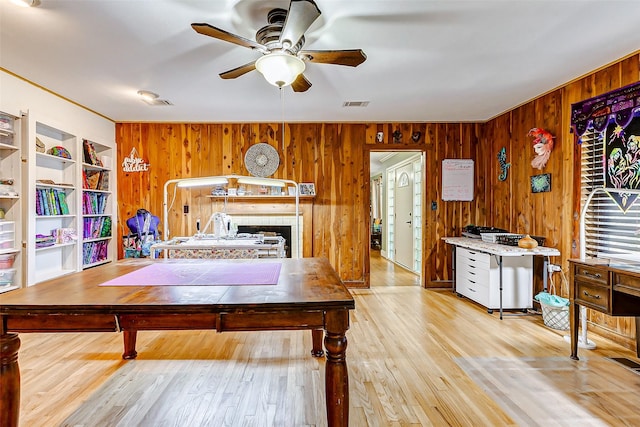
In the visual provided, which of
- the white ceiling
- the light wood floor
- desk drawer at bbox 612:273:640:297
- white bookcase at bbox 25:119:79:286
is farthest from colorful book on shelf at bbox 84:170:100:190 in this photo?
desk drawer at bbox 612:273:640:297

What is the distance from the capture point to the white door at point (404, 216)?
603 centimetres

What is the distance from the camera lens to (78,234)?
397 centimetres

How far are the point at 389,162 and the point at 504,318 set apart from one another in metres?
4.60

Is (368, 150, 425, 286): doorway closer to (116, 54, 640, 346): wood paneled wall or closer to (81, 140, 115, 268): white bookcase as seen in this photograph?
(116, 54, 640, 346): wood paneled wall

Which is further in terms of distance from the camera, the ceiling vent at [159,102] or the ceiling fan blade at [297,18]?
the ceiling vent at [159,102]

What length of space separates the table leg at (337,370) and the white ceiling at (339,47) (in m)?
1.82

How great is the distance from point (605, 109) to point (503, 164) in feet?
5.07

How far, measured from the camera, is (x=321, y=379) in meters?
2.21

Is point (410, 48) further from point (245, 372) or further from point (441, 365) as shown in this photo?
point (245, 372)

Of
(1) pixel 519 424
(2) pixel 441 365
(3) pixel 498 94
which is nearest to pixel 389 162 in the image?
(3) pixel 498 94

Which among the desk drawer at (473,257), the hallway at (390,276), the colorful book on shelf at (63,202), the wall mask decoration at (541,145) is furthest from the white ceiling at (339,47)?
the hallway at (390,276)

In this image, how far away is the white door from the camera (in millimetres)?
6029

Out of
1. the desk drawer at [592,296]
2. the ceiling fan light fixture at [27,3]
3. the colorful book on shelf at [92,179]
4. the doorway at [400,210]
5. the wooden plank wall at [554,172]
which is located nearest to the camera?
the ceiling fan light fixture at [27,3]

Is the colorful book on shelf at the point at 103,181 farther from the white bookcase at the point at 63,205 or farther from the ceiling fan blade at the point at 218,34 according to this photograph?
the ceiling fan blade at the point at 218,34
